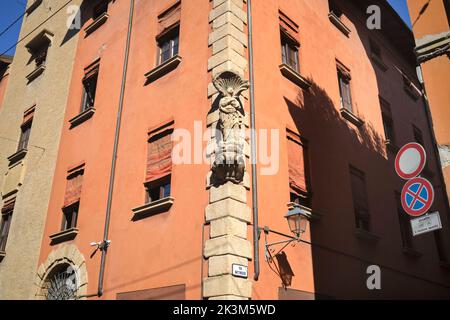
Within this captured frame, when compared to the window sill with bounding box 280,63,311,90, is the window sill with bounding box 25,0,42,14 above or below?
above

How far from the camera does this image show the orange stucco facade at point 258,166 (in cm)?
845

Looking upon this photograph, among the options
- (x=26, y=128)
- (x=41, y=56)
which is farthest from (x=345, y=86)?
(x=41, y=56)

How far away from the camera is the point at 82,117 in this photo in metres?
12.5

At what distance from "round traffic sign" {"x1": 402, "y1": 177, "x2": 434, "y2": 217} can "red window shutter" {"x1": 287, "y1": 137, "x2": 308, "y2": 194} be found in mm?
3301

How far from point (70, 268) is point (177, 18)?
21.3 ft

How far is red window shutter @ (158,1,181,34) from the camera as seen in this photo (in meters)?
10.9

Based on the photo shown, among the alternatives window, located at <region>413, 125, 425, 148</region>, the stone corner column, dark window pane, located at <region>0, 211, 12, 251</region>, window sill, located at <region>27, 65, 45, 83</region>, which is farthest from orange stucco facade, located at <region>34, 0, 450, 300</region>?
window, located at <region>413, 125, 425, 148</region>

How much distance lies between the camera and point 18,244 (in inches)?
494

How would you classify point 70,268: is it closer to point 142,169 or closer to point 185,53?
point 142,169

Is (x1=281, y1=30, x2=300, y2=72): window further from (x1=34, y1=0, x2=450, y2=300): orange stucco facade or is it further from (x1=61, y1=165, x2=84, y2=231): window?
(x1=61, y1=165, x2=84, y2=231): window

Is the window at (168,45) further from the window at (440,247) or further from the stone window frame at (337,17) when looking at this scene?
the window at (440,247)

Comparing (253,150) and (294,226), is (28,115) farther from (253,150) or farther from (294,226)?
(294,226)

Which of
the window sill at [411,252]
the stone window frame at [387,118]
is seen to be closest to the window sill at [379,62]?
the stone window frame at [387,118]

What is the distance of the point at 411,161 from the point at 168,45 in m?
6.82
